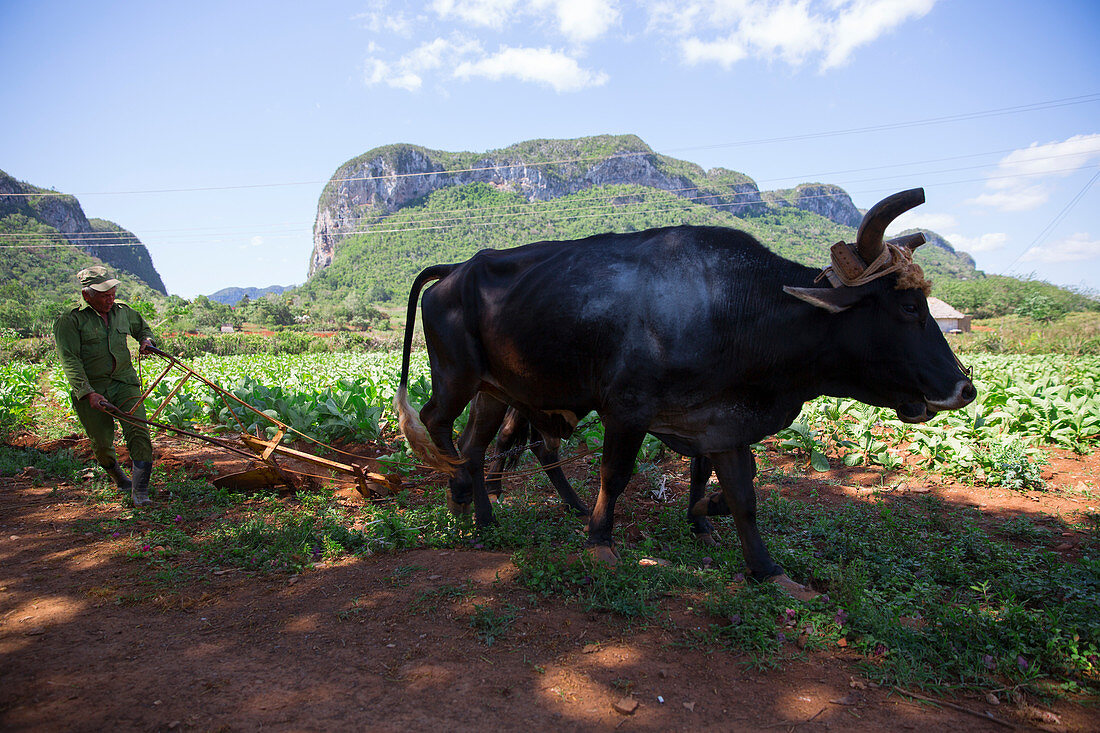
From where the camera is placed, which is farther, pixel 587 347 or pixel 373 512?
pixel 373 512

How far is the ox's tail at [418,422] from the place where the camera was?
4.70m

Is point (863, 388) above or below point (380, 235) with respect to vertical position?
below

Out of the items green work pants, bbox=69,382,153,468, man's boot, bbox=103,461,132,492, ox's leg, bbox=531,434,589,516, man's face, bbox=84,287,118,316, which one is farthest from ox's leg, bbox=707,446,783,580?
man's boot, bbox=103,461,132,492

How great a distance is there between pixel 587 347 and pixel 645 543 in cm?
135

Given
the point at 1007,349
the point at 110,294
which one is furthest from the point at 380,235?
the point at 110,294

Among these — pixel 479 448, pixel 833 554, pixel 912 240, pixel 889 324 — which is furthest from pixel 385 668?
pixel 912 240

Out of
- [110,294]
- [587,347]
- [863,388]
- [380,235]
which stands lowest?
[863,388]

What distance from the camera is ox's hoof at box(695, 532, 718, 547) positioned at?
168 inches

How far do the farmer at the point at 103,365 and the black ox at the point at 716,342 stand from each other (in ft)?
12.0

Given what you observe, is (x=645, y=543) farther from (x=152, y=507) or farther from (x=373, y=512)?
(x=152, y=507)

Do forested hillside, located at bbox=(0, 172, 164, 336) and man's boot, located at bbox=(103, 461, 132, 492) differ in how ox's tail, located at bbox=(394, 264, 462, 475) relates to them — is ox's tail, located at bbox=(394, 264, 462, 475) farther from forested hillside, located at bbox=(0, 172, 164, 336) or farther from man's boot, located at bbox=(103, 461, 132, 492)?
forested hillside, located at bbox=(0, 172, 164, 336)

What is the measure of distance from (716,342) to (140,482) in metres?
→ 5.15

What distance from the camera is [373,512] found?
5086 millimetres

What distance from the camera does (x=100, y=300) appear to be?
531cm
